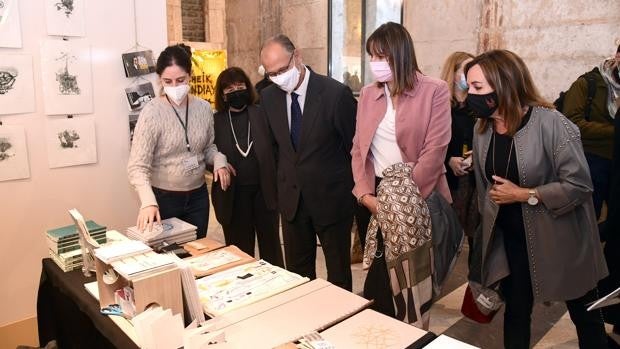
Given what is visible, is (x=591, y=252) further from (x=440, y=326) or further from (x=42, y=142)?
(x=42, y=142)

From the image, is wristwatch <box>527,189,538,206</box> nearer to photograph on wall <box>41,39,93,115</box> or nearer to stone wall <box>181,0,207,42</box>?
photograph on wall <box>41,39,93,115</box>

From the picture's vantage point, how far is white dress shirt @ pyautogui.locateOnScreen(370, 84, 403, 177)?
229cm

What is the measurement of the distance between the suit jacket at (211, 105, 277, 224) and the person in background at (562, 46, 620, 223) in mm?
2036

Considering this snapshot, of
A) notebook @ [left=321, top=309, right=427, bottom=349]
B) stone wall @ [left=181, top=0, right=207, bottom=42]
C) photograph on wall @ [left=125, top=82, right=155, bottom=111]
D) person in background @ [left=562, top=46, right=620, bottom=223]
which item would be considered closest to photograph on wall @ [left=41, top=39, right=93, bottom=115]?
photograph on wall @ [left=125, top=82, right=155, bottom=111]

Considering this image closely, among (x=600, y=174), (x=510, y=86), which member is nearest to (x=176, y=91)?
Answer: (x=510, y=86)

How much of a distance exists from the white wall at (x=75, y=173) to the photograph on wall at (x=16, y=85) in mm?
35

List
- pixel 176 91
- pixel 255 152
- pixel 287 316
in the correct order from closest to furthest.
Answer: pixel 287 316 < pixel 176 91 < pixel 255 152

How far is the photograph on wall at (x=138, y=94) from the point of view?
2980 millimetres

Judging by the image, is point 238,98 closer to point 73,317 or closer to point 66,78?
point 66,78

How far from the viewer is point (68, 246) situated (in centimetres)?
212

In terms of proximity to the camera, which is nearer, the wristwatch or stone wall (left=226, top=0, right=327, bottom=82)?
the wristwatch

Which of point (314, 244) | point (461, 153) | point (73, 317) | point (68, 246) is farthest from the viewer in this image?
point (461, 153)

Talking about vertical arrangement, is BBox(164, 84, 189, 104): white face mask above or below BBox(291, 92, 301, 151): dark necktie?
above

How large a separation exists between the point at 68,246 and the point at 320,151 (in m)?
1.23
